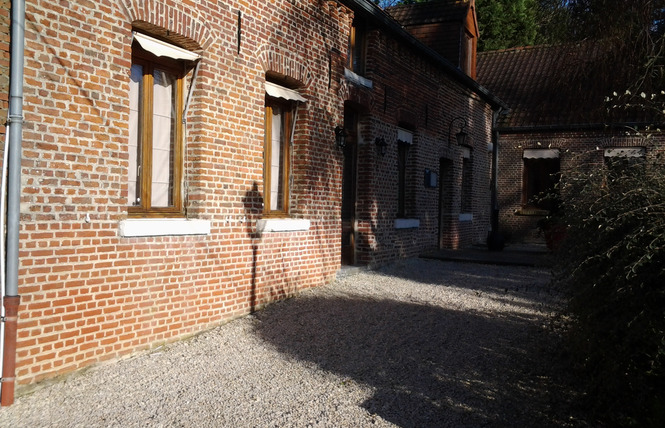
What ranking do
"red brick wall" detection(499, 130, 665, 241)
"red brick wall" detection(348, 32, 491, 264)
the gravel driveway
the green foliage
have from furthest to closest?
1. the green foliage
2. "red brick wall" detection(499, 130, 665, 241)
3. "red brick wall" detection(348, 32, 491, 264)
4. the gravel driveway

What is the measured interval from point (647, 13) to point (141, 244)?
24.2 feet

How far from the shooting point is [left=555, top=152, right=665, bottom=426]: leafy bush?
3557 mm

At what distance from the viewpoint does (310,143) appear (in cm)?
864

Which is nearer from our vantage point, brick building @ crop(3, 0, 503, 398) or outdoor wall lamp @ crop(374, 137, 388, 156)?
brick building @ crop(3, 0, 503, 398)

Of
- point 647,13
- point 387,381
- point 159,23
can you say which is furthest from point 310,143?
point 647,13

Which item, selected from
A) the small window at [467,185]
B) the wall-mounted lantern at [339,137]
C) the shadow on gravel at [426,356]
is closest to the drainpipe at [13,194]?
the shadow on gravel at [426,356]

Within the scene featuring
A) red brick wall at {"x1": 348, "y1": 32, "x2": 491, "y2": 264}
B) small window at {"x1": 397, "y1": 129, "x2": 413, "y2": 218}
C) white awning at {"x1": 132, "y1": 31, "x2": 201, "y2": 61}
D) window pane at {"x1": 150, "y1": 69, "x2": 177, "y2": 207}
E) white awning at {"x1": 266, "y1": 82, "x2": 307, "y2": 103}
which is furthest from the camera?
small window at {"x1": 397, "y1": 129, "x2": 413, "y2": 218}

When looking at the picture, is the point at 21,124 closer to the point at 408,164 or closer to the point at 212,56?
the point at 212,56

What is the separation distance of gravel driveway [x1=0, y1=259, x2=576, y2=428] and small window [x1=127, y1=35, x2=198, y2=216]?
1.60 metres

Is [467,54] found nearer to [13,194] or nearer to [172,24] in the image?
[172,24]

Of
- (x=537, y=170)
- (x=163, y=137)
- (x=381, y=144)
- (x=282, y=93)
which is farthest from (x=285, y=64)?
(x=537, y=170)

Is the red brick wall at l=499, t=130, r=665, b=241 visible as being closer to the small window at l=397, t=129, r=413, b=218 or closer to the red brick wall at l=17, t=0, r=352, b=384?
the small window at l=397, t=129, r=413, b=218

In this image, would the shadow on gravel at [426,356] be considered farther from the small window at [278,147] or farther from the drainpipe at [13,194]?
the drainpipe at [13,194]

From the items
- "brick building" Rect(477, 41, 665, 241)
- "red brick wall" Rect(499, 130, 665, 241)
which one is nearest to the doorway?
"brick building" Rect(477, 41, 665, 241)
